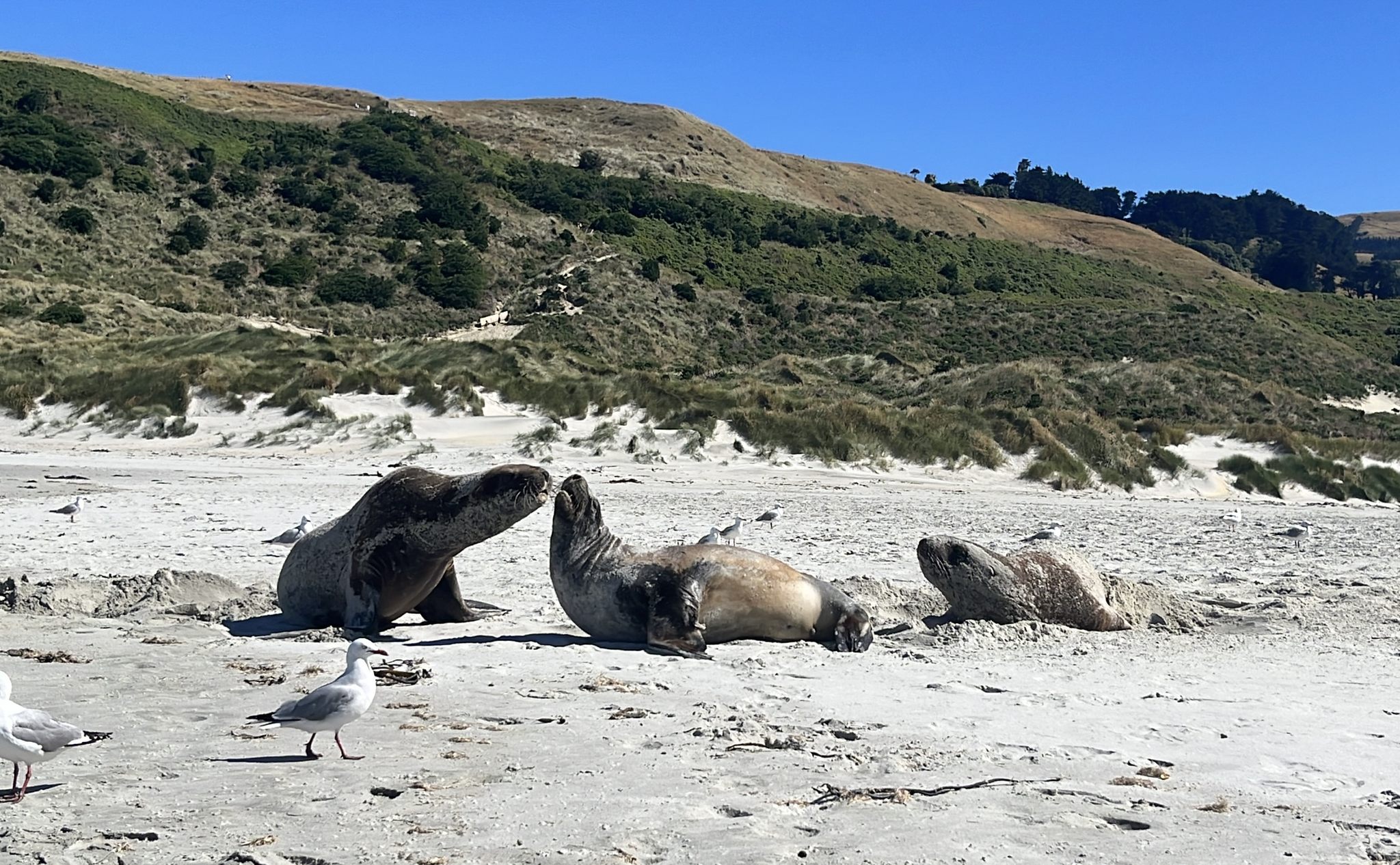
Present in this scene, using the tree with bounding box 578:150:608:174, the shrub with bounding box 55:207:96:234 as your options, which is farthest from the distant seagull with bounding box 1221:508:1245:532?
the tree with bounding box 578:150:608:174

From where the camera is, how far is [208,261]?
5856cm

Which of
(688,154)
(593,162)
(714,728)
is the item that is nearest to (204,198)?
(593,162)

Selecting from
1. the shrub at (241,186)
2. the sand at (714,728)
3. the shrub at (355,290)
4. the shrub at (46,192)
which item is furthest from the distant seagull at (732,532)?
the shrub at (241,186)

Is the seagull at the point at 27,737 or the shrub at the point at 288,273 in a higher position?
the shrub at the point at 288,273

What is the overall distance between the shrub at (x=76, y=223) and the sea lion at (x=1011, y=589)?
5635 centimetres

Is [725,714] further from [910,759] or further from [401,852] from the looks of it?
[401,852]

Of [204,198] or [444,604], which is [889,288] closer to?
[204,198]

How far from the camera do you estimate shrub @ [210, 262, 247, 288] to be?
5650 centimetres

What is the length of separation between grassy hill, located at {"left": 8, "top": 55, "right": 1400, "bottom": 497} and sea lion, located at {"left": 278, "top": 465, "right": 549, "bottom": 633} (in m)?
14.9

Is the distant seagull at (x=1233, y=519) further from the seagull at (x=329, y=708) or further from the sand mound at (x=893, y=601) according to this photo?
the seagull at (x=329, y=708)

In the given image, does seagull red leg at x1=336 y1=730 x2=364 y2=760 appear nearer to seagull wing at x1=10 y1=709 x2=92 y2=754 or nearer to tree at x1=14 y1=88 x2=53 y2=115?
seagull wing at x1=10 y1=709 x2=92 y2=754

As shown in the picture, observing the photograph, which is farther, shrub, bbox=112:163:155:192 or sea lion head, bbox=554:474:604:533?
shrub, bbox=112:163:155:192

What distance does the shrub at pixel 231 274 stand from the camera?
Answer: 185 ft

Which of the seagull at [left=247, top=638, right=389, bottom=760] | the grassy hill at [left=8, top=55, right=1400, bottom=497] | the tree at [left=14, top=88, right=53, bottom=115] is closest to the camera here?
the seagull at [left=247, top=638, right=389, bottom=760]
